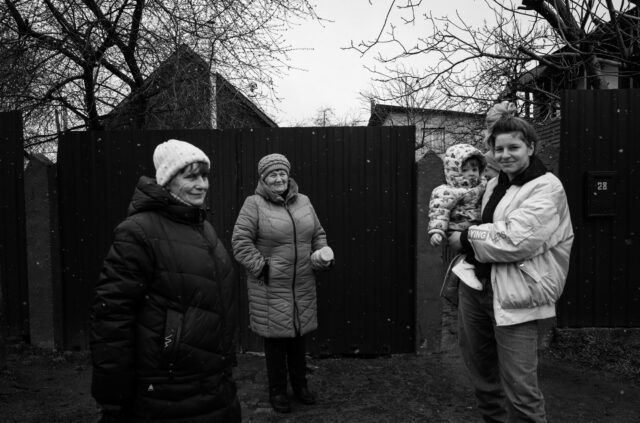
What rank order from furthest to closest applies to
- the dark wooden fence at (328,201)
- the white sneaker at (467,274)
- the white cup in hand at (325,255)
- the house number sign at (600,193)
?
the dark wooden fence at (328,201) < the house number sign at (600,193) < the white cup in hand at (325,255) < the white sneaker at (467,274)

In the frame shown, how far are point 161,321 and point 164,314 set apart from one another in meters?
0.03

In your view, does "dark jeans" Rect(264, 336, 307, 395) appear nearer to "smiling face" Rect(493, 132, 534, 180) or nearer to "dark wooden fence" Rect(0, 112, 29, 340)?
"smiling face" Rect(493, 132, 534, 180)

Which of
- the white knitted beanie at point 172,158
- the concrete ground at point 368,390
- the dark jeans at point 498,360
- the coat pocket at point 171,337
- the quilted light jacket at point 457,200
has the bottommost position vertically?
the concrete ground at point 368,390

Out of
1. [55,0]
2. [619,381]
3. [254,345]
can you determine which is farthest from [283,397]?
[55,0]

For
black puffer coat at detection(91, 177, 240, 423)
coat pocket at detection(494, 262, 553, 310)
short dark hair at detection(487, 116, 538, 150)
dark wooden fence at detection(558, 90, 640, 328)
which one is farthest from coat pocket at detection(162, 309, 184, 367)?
dark wooden fence at detection(558, 90, 640, 328)

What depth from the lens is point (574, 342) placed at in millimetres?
4383

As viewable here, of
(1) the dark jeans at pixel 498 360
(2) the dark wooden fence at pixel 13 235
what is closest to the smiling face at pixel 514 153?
(1) the dark jeans at pixel 498 360

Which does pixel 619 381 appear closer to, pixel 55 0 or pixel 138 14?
pixel 138 14

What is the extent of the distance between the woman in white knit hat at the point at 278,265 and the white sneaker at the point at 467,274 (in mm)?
1047

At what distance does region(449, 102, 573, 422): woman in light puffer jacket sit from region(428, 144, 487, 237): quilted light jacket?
0.24m

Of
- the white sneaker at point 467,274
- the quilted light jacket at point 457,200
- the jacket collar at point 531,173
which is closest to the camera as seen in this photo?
the jacket collar at point 531,173

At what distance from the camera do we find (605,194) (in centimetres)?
430

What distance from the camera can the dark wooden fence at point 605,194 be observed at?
4.32 m

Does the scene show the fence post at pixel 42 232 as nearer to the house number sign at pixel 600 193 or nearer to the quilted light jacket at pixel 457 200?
the quilted light jacket at pixel 457 200
